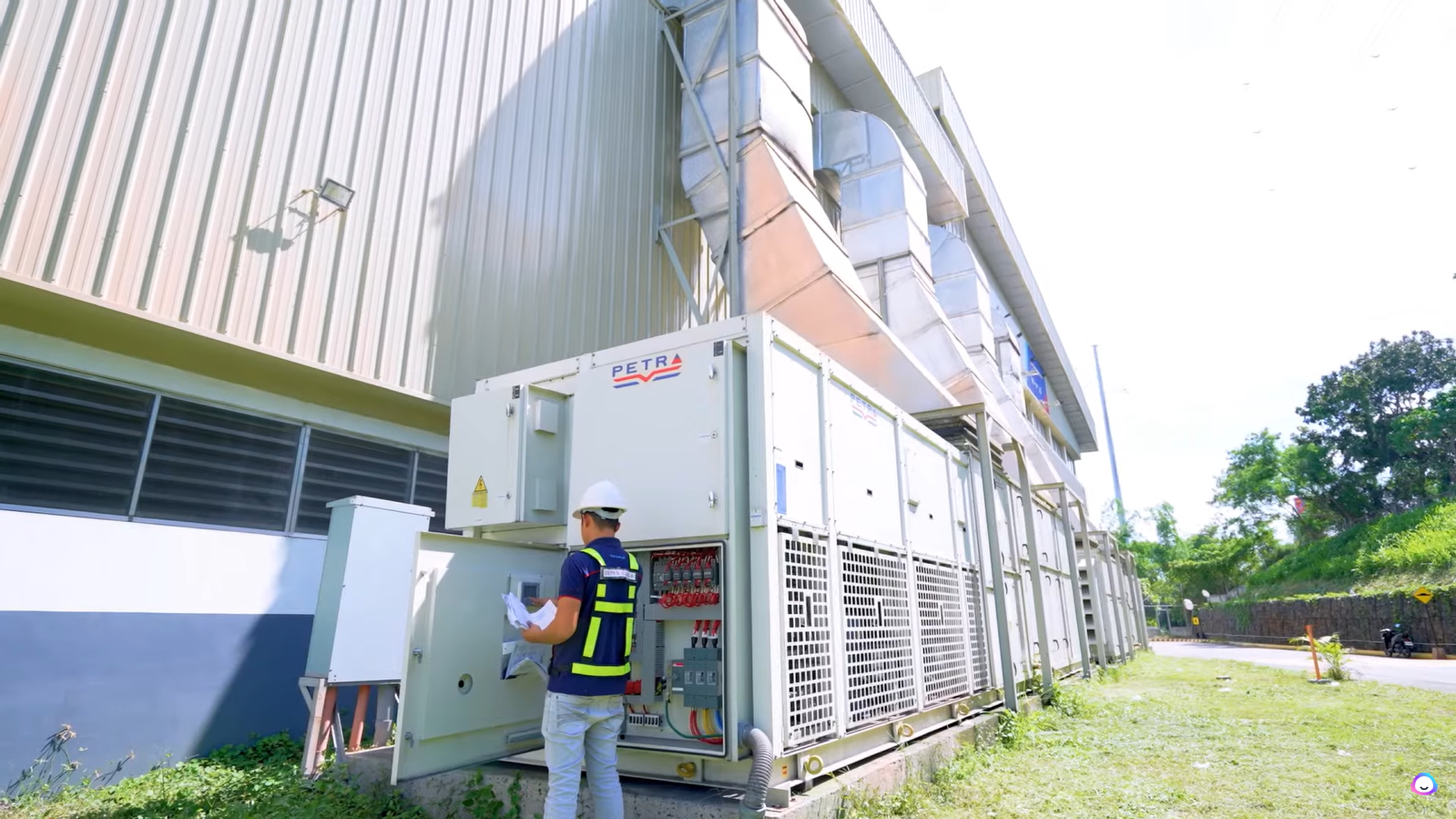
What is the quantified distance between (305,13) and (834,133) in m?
9.34

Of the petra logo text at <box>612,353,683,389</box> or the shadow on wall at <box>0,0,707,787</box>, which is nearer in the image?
the petra logo text at <box>612,353,683,389</box>

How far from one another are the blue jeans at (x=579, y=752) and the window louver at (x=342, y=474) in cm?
421

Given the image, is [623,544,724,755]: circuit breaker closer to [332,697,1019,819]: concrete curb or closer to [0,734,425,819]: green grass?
[332,697,1019,819]: concrete curb

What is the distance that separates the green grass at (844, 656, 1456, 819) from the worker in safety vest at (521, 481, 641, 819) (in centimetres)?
131

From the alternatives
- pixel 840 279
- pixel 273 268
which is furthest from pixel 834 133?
pixel 273 268

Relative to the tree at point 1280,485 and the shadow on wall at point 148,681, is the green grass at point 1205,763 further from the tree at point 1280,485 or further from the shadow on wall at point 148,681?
the tree at point 1280,485

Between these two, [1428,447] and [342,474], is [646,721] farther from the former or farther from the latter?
Answer: [1428,447]

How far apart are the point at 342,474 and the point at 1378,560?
1386 inches

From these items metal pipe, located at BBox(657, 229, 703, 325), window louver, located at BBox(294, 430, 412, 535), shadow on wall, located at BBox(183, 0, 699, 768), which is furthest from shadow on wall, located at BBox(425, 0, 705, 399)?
window louver, located at BBox(294, 430, 412, 535)

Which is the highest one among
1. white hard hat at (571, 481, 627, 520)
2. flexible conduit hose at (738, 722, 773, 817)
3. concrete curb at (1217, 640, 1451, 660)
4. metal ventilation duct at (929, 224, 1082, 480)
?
metal ventilation duct at (929, 224, 1082, 480)

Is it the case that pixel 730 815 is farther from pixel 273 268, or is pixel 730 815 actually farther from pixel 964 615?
pixel 273 268

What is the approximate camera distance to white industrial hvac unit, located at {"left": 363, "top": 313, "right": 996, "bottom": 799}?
3480 mm

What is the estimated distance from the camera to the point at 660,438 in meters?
3.94

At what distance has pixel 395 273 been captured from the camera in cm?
669
